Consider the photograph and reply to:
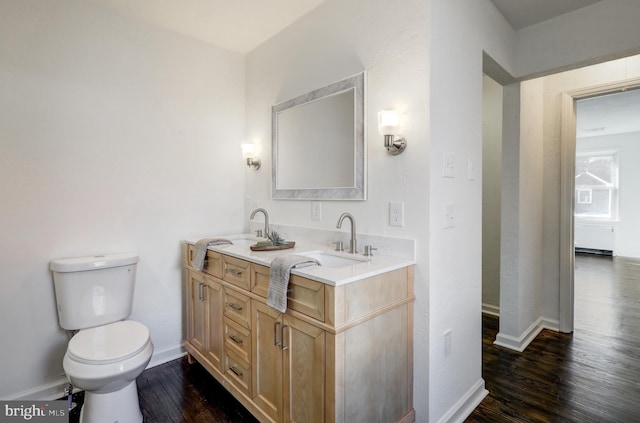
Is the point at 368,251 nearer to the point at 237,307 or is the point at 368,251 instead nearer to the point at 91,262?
the point at 237,307

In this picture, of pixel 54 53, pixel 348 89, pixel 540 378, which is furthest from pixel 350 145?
pixel 540 378

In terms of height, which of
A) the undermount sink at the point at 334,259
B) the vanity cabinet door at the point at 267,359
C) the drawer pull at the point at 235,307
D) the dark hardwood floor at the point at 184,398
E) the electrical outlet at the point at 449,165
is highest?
the electrical outlet at the point at 449,165

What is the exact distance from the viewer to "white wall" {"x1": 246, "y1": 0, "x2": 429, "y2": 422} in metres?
1.55

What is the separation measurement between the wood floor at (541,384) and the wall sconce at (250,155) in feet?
5.34

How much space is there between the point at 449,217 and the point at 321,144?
94 cm

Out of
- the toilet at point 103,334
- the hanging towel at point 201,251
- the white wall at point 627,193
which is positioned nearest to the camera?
the toilet at point 103,334

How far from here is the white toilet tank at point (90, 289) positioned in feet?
6.03

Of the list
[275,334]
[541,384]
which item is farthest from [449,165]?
[541,384]

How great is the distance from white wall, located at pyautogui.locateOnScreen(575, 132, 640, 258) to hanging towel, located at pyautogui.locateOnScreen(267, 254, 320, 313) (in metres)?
7.98

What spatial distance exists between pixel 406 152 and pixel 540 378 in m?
1.86

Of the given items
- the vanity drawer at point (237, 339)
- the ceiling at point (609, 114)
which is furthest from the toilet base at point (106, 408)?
the ceiling at point (609, 114)

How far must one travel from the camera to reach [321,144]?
2.11 metres

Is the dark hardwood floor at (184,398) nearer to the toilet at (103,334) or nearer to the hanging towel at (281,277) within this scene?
the toilet at (103,334)

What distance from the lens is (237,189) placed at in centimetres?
279
